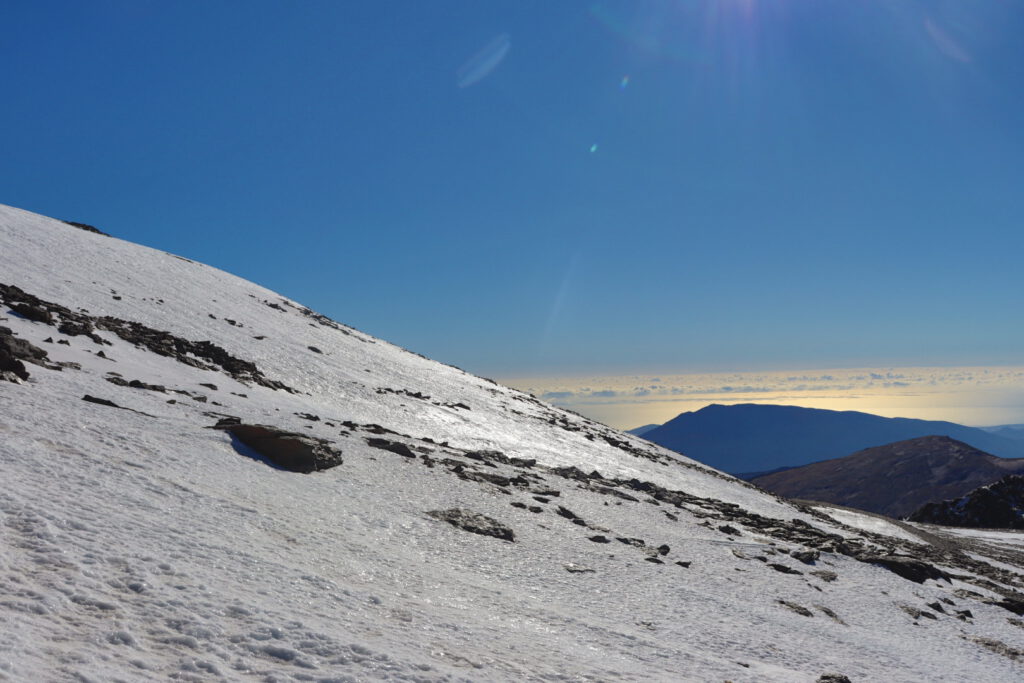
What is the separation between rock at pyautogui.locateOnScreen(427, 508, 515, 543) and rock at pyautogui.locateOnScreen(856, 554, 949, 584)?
1442cm

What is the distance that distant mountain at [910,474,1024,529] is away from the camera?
62688mm

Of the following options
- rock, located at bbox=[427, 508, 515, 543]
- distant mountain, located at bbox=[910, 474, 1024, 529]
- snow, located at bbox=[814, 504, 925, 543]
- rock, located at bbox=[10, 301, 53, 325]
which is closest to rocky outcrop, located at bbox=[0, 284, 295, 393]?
rock, located at bbox=[10, 301, 53, 325]

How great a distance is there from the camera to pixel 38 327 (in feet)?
75.7

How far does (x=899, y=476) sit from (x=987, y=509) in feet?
277

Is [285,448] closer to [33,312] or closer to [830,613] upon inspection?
→ [830,613]

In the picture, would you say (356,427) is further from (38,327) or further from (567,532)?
(38,327)

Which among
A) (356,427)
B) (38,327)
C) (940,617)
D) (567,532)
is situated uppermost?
(38,327)

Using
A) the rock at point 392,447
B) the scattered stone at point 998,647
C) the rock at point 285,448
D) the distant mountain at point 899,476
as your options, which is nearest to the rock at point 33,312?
the rock at point 285,448

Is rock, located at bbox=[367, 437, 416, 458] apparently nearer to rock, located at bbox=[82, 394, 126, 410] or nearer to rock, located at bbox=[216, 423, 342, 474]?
rock, located at bbox=[216, 423, 342, 474]

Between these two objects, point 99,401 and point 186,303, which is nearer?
point 99,401

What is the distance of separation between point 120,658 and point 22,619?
1118 millimetres

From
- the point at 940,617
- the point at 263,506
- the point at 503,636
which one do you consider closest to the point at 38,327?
the point at 263,506

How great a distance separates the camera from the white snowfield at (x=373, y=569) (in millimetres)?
6746

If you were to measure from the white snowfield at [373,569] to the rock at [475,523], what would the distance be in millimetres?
332
